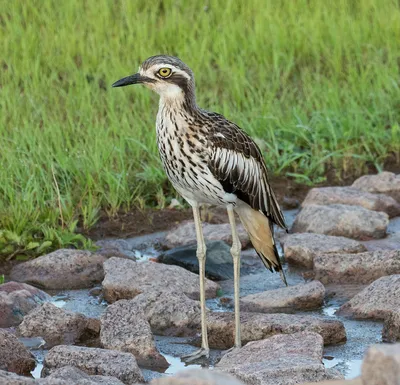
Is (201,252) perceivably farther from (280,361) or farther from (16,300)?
(280,361)

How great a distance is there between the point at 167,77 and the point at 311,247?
1717 millimetres

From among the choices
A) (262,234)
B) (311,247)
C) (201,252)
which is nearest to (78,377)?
(201,252)

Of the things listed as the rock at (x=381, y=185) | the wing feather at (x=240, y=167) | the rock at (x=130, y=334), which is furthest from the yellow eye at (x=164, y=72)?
the rock at (x=381, y=185)

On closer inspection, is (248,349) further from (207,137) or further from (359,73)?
(359,73)

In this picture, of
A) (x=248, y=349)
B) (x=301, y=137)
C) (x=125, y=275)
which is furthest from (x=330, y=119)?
(x=248, y=349)

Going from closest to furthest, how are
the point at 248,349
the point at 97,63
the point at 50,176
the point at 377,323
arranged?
the point at 248,349
the point at 377,323
the point at 50,176
the point at 97,63

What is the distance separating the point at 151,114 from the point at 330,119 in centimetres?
135

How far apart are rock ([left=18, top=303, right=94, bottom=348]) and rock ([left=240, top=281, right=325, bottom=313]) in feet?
3.08

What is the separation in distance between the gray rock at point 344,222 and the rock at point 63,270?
1.40 meters

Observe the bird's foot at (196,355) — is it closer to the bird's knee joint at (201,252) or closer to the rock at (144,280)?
the bird's knee joint at (201,252)

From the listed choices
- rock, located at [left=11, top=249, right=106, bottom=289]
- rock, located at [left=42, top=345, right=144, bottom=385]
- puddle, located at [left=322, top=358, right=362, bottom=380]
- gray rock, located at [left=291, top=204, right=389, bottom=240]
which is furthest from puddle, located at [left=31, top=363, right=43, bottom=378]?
gray rock, located at [left=291, top=204, right=389, bottom=240]

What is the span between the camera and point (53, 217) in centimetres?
696

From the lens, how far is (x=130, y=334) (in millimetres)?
5324

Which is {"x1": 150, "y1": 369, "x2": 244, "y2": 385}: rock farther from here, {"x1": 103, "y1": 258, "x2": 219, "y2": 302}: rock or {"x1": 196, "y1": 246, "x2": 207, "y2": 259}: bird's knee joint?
{"x1": 103, "y1": 258, "x2": 219, "y2": 302}: rock
